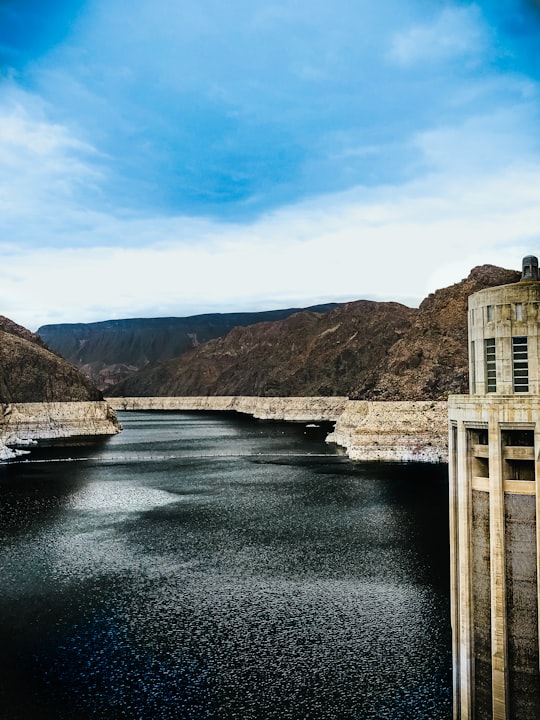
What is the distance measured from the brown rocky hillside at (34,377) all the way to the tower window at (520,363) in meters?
138

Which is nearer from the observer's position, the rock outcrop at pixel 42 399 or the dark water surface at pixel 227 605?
the dark water surface at pixel 227 605

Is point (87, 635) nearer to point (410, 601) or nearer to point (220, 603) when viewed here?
point (220, 603)

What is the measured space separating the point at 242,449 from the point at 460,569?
345 feet

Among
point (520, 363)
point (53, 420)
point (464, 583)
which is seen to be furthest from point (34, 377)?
point (520, 363)

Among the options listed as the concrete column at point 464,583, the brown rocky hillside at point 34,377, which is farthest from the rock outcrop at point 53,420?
the concrete column at point 464,583

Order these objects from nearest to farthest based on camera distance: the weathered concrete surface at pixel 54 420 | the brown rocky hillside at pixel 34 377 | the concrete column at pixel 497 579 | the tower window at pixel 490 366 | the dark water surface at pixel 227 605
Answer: the concrete column at pixel 497 579 < the tower window at pixel 490 366 < the dark water surface at pixel 227 605 < the weathered concrete surface at pixel 54 420 < the brown rocky hillside at pixel 34 377

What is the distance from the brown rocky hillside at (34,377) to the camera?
148m

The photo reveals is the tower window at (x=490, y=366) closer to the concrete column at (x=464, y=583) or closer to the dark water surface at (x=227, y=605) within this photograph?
the concrete column at (x=464, y=583)

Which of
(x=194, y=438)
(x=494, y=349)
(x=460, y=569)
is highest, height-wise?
(x=494, y=349)

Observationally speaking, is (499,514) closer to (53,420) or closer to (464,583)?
(464,583)

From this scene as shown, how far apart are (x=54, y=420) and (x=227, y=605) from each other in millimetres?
125030

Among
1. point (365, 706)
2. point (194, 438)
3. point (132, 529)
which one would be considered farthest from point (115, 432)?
point (365, 706)

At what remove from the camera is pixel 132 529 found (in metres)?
51.5

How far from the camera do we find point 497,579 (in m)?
17.1
